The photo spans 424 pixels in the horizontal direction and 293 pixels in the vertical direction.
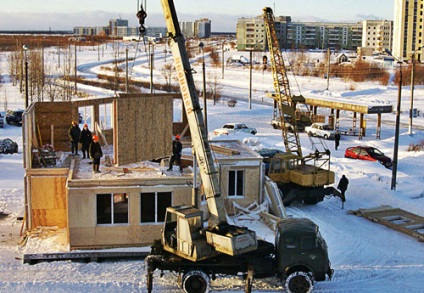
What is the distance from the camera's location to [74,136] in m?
21.3

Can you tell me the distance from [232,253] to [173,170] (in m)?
5.58

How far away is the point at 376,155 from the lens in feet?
110

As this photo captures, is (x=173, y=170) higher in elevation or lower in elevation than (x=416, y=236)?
higher

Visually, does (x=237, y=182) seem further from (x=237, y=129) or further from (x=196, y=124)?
(x=237, y=129)

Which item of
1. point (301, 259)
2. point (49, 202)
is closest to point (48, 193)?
point (49, 202)

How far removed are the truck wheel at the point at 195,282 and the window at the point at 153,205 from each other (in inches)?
147

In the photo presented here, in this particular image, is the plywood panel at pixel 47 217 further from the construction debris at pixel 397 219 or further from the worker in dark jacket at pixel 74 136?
the construction debris at pixel 397 219

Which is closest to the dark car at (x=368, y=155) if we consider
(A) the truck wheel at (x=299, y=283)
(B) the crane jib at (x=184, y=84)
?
(A) the truck wheel at (x=299, y=283)

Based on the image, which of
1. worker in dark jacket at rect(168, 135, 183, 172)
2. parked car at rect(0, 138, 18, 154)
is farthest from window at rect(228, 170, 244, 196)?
parked car at rect(0, 138, 18, 154)

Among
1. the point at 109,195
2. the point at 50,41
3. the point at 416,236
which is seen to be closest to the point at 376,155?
the point at 416,236

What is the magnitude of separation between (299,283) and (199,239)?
2589mm

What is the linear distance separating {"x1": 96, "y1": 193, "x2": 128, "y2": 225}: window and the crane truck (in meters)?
2.97

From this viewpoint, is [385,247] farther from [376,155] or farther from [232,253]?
[376,155]

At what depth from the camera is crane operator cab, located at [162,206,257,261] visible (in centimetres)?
1419
